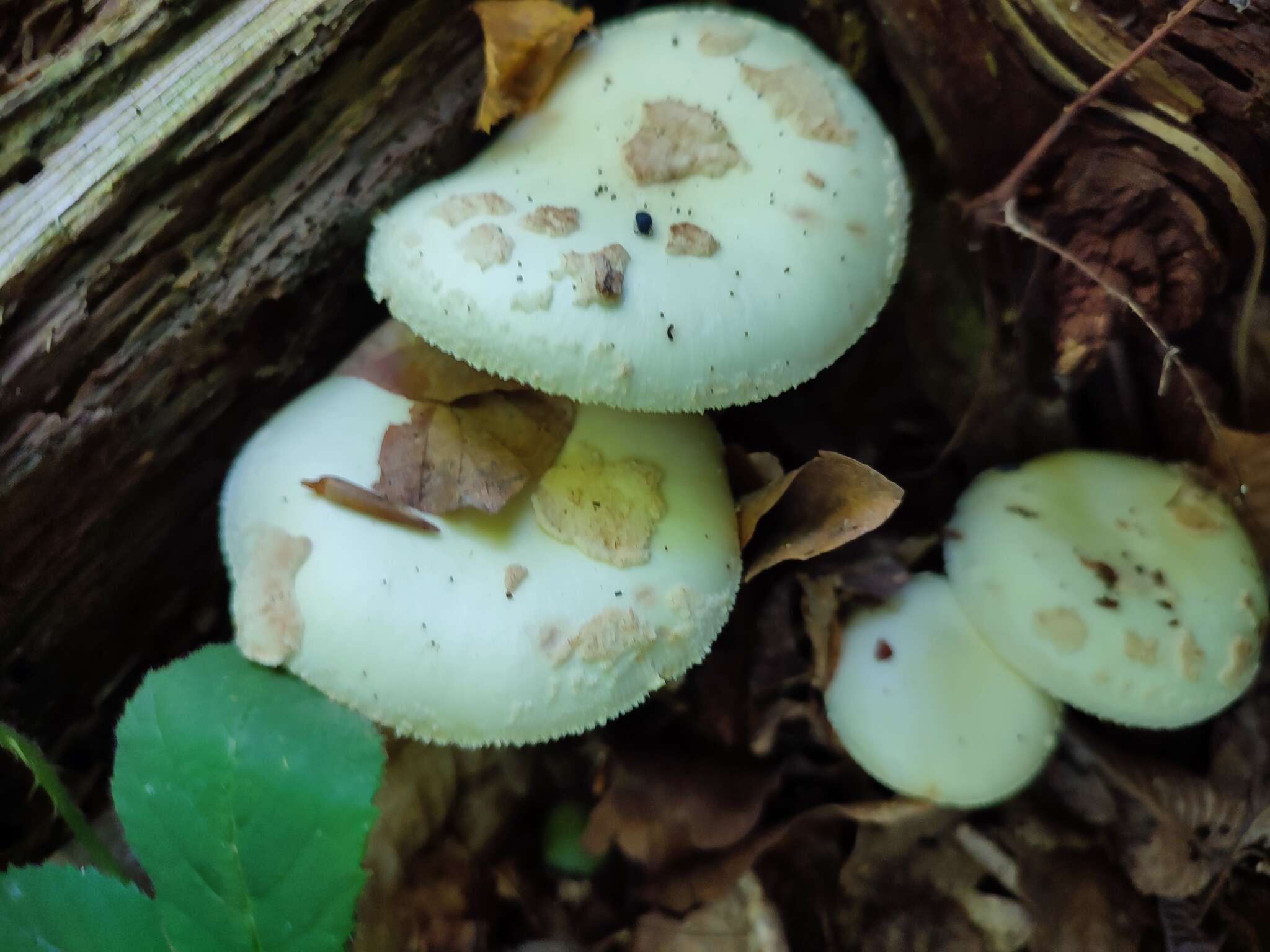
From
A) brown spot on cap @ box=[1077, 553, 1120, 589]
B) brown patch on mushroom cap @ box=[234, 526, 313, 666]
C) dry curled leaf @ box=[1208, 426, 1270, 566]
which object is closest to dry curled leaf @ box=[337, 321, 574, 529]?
brown patch on mushroom cap @ box=[234, 526, 313, 666]

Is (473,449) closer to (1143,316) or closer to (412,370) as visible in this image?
(412,370)

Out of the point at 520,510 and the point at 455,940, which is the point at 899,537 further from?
the point at 455,940

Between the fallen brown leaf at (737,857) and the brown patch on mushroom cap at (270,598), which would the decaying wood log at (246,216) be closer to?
the brown patch on mushroom cap at (270,598)

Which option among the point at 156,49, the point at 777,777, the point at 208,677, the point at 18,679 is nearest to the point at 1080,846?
the point at 777,777

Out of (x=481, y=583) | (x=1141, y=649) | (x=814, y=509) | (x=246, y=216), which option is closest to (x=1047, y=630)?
(x=1141, y=649)

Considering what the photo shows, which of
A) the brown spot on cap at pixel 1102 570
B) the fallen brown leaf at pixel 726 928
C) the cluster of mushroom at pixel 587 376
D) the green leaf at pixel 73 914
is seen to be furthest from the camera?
the fallen brown leaf at pixel 726 928

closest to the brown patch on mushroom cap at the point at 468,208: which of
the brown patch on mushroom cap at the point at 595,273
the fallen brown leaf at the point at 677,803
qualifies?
the brown patch on mushroom cap at the point at 595,273
